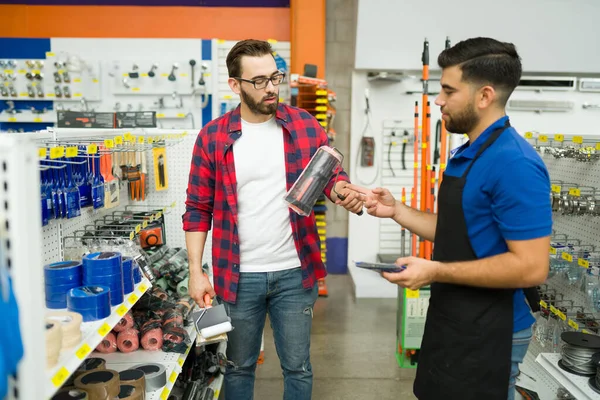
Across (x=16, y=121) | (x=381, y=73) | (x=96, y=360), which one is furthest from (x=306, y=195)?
(x=16, y=121)

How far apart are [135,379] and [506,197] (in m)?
1.63

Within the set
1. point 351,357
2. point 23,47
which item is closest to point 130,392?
point 351,357

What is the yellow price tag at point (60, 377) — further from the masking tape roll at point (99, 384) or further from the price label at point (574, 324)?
the price label at point (574, 324)

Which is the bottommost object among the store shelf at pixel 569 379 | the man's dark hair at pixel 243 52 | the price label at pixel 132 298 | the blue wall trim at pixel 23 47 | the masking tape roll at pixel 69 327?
the store shelf at pixel 569 379

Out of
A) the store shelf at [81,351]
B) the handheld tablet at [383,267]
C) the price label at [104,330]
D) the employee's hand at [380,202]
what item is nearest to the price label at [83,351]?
the store shelf at [81,351]

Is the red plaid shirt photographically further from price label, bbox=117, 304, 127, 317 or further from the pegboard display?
the pegboard display

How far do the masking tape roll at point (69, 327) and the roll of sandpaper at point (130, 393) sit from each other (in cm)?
60

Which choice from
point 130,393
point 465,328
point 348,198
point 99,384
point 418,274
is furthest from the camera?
point 348,198

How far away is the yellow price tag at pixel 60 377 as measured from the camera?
4.67 ft

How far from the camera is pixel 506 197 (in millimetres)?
1652

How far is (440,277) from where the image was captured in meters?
1.77

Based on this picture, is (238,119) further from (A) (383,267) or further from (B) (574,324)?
(B) (574,324)

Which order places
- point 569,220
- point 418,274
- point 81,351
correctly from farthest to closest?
point 569,220
point 418,274
point 81,351

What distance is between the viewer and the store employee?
1651 millimetres
